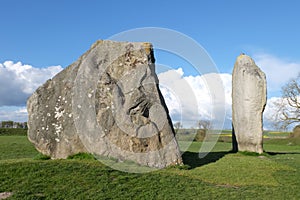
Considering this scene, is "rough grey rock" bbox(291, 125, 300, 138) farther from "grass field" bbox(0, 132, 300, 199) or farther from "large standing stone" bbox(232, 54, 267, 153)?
"grass field" bbox(0, 132, 300, 199)

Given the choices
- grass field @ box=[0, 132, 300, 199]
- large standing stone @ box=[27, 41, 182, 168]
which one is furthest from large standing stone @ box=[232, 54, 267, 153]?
large standing stone @ box=[27, 41, 182, 168]

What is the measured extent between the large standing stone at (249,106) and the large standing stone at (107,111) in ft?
25.3

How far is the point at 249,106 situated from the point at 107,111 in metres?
9.83

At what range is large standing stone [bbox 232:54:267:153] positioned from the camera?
61.8 feet

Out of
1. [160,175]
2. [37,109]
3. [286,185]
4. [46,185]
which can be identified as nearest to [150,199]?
[160,175]

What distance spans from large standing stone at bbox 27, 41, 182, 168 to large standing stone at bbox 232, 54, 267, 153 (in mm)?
7710

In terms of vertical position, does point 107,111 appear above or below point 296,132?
above

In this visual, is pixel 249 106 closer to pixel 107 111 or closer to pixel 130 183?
pixel 107 111

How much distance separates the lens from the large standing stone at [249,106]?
61.8 feet

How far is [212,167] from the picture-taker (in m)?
13.3

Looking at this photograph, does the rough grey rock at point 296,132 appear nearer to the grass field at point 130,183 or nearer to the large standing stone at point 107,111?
the grass field at point 130,183

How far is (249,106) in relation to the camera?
1905 cm

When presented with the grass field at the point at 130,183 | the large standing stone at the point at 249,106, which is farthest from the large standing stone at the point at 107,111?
the large standing stone at the point at 249,106

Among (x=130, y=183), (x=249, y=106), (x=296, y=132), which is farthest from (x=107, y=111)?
(x=296, y=132)
